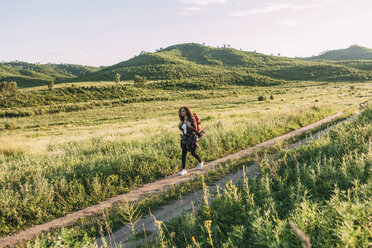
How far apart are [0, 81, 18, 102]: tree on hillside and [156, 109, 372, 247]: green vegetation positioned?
224 ft

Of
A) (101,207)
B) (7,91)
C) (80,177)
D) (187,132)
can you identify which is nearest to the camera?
(101,207)

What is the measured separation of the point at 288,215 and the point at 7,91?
7037 centimetres

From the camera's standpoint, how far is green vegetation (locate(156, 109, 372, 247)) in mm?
2611

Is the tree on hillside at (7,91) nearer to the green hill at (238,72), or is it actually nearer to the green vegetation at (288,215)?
the green hill at (238,72)

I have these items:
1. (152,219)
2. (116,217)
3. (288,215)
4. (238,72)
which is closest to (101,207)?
(116,217)

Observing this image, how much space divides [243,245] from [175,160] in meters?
5.01

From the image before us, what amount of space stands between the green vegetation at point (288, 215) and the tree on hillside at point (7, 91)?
68.1m

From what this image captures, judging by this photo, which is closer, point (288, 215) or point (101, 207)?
point (288, 215)

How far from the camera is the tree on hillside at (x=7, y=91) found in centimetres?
5422

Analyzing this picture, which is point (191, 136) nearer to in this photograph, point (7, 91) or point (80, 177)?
point (80, 177)

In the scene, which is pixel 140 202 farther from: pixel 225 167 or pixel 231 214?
pixel 225 167

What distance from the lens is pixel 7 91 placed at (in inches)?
2157

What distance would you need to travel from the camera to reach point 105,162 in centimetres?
768

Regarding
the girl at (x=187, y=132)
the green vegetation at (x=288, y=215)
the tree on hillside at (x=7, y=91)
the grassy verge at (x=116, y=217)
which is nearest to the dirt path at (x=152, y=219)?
the grassy verge at (x=116, y=217)
